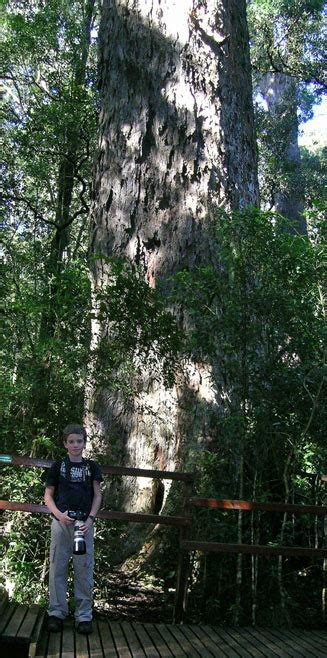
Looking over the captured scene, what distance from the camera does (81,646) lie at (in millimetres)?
4113

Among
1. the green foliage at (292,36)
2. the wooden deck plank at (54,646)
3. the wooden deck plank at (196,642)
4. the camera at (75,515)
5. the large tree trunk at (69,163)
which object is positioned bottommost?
the wooden deck plank at (54,646)

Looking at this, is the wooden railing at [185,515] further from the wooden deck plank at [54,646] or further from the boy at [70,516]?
the wooden deck plank at [54,646]

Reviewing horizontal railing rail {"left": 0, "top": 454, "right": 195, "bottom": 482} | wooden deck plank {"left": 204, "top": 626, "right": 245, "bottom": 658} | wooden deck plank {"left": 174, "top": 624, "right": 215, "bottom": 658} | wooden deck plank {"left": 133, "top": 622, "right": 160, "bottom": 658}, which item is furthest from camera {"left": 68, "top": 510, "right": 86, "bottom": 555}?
wooden deck plank {"left": 204, "top": 626, "right": 245, "bottom": 658}

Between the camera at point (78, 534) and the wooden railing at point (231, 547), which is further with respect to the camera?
the wooden railing at point (231, 547)

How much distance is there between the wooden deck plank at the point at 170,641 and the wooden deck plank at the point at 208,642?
182mm

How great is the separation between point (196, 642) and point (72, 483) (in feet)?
4.06

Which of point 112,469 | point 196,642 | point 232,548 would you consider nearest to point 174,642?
point 196,642

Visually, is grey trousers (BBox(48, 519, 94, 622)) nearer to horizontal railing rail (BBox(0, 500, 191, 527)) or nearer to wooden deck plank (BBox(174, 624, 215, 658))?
horizontal railing rail (BBox(0, 500, 191, 527))

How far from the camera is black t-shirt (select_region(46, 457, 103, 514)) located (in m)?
4.40

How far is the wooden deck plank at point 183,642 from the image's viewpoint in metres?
4.12

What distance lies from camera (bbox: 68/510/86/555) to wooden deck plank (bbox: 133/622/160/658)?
2.22ft

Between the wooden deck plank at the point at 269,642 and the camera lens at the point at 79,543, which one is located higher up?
the camera lens at the point at 79,543

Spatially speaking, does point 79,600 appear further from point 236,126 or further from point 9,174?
point 9,174

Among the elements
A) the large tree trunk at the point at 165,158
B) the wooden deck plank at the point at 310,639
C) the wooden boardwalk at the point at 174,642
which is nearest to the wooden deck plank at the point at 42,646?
the wooden boardwalk at the point at 174,642
